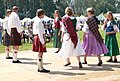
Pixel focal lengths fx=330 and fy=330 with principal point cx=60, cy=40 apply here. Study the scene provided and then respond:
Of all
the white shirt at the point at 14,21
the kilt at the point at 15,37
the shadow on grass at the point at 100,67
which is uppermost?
the white shirt at the point at 14,21

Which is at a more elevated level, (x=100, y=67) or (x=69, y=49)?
(x=69, y=49)

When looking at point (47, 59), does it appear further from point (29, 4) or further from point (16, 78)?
point (29, 4)

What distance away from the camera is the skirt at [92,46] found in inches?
385

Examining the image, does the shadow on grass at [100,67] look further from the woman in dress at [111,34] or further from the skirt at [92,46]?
the woman in dress at [111,34]

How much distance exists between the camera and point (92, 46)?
9859 mm

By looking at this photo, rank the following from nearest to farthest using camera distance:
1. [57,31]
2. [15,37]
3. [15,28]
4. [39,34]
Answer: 1. [39,34]
2. [15,28]
3. [15,37]
4. [57,31]

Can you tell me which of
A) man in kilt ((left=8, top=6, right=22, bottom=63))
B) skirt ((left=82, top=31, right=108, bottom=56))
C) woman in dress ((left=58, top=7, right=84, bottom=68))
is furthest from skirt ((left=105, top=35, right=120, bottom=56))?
man in kilt ((left=8, top=6, right=22, bottom=63))

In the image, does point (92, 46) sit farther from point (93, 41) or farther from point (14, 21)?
point (14, 21)

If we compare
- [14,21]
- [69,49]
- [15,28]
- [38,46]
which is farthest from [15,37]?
[69,49]

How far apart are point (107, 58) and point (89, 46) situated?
1.60 metres

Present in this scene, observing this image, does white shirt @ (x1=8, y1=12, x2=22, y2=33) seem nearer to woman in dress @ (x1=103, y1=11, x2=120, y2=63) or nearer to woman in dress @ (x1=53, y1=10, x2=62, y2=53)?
woman in dress @ (x1=103, y1=11, x2=120, y2=63)

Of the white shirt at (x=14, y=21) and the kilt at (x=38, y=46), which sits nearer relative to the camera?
the kilt at (x=38, y=46)

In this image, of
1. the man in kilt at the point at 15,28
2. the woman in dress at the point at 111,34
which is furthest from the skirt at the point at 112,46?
the man in kilt at the point at 15,28

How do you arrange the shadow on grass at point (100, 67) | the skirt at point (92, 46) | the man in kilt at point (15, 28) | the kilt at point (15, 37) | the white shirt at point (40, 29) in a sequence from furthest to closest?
the kilt at point (15, 37) < the man in kilt at point (15, 28) < the skirt at point (92, 46) < the shadow on grass at point (100, 67) < the white shirt at point (40, 29)
